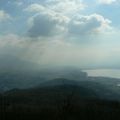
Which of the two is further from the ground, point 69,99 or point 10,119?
point 69,99

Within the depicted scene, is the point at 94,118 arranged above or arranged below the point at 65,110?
below

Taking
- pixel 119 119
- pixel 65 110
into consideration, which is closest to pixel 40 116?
pixel 119 119

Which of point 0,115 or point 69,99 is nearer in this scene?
point 69,99

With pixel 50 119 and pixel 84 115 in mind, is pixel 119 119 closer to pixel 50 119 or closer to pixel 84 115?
pixel 84 115

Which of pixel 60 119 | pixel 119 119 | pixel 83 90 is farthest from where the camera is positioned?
pixel 83 90

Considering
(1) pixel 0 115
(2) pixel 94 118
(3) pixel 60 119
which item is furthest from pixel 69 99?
(2) pixel 94 118

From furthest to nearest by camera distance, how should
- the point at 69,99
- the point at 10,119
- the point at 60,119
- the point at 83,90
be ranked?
the point at 83,90 < the point at 10,119 < the point at 60,119 < the point at 69,99

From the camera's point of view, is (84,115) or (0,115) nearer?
(0,115)

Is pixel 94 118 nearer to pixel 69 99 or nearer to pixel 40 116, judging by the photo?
pixel 40 116

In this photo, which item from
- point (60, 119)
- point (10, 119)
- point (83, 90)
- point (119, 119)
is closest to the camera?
point (60, 119)

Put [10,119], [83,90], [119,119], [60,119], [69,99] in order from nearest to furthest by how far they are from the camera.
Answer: [69,99] → [60,119] → [10,119] → [119,119] → [83,90]
